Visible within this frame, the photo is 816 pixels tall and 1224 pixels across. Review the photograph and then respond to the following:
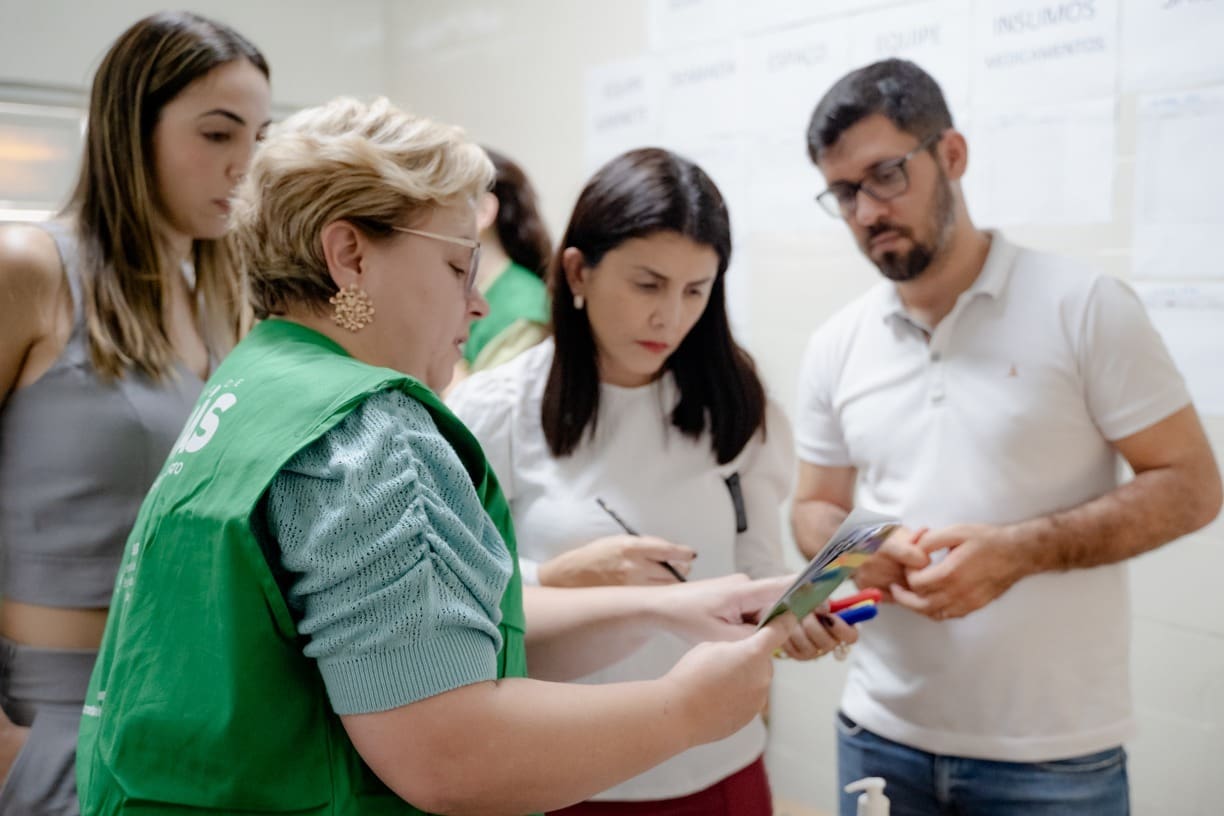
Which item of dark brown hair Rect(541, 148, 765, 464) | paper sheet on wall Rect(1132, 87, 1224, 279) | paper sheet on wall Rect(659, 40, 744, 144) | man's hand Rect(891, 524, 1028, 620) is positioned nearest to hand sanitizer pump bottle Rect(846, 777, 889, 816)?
man's hand Rect(891, 524, 1028, 620)

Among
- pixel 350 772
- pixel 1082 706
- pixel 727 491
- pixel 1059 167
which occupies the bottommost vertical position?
pixel 1082 706

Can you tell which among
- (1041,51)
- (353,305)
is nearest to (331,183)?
(353,305)

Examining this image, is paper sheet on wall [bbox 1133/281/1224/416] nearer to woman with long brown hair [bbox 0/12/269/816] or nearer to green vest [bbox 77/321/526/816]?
green vest [bbox 77/321/526/816]

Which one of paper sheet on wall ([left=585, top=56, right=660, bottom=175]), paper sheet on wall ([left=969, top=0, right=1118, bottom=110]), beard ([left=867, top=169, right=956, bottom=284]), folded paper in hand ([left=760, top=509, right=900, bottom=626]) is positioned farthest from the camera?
paper sheet on wall ([left=585, top=56, right=660, bottom=175])

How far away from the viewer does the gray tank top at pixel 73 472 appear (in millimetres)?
1518

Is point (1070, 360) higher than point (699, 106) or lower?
lower

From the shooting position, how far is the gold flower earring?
1.01 metres

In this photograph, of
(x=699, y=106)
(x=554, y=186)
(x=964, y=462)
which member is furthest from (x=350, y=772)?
(x=554, y=186)

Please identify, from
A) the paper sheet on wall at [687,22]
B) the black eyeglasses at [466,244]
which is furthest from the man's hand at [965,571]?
the paper sheet on wall at [687,22]

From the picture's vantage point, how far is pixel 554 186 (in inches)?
132

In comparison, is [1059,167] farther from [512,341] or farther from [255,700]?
[255,700]

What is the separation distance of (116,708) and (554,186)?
8.59 feet

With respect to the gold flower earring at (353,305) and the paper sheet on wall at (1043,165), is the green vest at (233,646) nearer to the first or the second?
the gold flower earring at (353,305)

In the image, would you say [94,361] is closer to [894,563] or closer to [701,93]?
[894,563]
